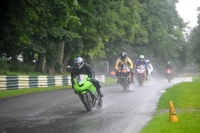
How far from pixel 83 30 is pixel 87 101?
23849mm

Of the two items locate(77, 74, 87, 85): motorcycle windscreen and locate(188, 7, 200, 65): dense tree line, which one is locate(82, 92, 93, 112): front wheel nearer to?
locate(77, 74, 87, 85): motorcycle windscreen

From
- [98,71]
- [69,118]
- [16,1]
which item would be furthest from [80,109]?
[98,71]

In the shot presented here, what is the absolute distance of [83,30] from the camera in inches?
1471

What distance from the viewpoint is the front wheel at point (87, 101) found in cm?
1380

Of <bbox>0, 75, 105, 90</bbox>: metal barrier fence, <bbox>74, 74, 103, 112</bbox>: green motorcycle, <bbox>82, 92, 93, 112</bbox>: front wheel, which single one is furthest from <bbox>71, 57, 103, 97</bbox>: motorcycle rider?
<bbox>0, 75, 105, 90</bbox>: metal barrier fence

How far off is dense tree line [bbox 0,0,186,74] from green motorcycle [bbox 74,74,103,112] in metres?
9.34

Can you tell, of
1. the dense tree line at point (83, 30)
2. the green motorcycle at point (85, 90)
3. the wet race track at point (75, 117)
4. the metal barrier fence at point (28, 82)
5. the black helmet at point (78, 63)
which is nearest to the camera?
the wet race track at point (75, 117)

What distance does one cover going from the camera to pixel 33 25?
24.7m

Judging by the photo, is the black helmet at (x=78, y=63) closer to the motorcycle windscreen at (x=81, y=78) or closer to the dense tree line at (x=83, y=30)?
the motorcycle windscreen at (x=81, y=78)

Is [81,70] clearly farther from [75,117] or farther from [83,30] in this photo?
[83,30]

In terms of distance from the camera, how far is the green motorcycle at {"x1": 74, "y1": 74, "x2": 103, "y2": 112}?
13773mm

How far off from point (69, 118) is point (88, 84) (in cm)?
205

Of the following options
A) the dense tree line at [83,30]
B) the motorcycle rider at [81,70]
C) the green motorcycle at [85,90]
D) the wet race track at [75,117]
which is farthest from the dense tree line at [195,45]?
the green motorcycle at [85,90]

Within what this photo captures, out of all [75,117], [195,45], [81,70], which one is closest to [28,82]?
[81,70]
